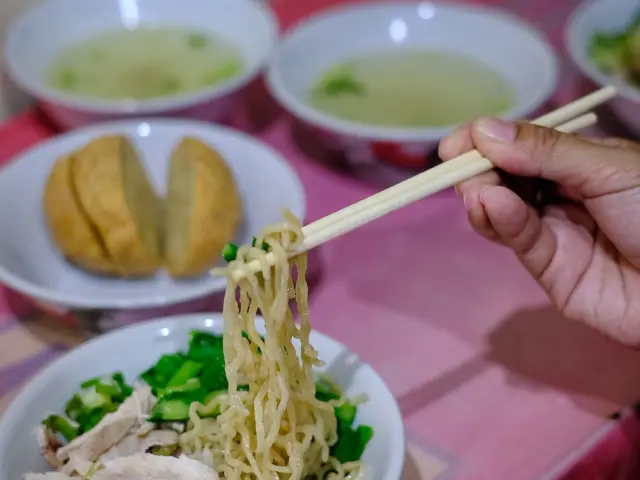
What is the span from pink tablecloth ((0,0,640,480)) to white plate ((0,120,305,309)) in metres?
0.08

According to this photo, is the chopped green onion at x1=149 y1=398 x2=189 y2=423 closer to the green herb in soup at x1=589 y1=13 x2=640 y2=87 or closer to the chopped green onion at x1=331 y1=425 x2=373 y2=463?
the chopped green onion at x1=331 y1=425 x2=373 y2=463

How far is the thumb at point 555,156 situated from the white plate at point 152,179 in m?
0.32

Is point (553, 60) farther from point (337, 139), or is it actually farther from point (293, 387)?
point (293, 387)

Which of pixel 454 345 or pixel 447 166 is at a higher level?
pixel 447 166

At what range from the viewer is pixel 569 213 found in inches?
45.4

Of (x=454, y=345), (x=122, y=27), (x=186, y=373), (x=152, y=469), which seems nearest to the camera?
(x=152, y=469)

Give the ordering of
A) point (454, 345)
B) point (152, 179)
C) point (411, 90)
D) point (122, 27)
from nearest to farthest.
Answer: point (454, 345), point (152, 179), point (411, 90), point (122, 27)

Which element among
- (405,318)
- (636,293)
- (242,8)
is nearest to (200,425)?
(405,318)

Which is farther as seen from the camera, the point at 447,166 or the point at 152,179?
the point at 152,179

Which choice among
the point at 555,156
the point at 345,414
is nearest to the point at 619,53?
the point at 555,156

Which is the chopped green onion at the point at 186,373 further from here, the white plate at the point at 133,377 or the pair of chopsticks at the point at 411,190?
the pair of chopsticks at the point at 411,190

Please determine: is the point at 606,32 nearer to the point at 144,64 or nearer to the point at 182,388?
the point at 144,64

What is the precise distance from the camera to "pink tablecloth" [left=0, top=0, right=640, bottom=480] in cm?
99

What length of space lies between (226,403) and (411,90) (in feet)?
2.96
